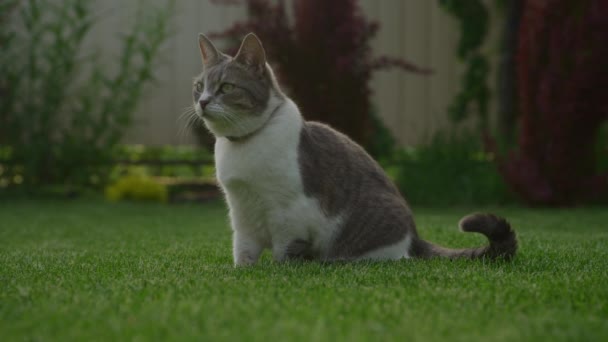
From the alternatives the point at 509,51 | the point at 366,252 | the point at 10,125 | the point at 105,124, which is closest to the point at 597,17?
the point at 509,51

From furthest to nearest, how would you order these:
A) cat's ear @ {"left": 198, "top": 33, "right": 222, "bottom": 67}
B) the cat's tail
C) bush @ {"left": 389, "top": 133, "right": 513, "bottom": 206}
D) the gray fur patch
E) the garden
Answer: bush @ {"left": 389, "top": 133, "right": 513, "bottom": 206}, cat's ear @ {"left": 198, "top": 33, "right": 222, "bottom": 67}, the gray fur patch, the cat's tail, the garden

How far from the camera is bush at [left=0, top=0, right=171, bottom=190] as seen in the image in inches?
238

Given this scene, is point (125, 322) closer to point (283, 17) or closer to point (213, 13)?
point (283, 17)

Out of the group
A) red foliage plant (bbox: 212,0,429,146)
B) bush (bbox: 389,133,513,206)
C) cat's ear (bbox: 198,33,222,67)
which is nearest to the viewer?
cat's ear (bbox: 198,33,222,67)

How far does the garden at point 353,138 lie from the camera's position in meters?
1.69

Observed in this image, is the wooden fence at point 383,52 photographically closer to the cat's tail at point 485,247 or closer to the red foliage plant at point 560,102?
the red foliage plant at point 560,102

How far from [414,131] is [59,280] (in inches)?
215

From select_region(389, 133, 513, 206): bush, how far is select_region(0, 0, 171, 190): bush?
256 cm

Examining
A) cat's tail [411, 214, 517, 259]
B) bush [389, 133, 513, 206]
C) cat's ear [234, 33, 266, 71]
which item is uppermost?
cat's ear [234, 33, 266, 71]

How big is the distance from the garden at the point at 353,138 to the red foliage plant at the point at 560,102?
0.01 metres

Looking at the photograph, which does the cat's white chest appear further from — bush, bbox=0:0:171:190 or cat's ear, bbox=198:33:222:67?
bush, bbox=0:0:171:190

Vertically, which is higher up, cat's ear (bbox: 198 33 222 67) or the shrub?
cat's ear (bbox: 198 33 222 67)

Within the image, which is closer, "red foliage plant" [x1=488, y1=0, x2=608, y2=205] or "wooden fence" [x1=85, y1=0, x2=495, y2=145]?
"red foliage plant" [x1=488, y1=0, x2=608, y2=205]

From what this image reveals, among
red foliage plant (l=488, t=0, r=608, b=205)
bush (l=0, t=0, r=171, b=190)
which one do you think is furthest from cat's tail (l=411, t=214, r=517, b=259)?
bush (l=0, t=0, r=171, b=190)
